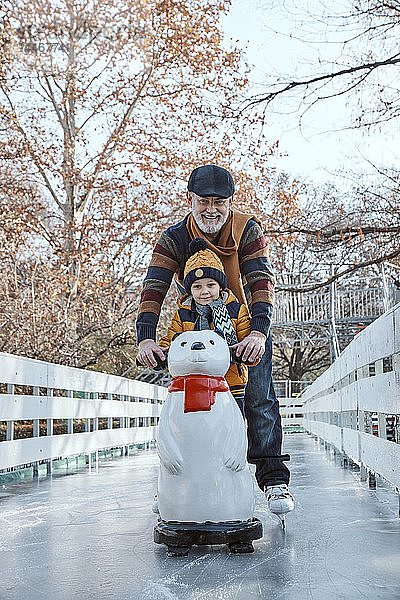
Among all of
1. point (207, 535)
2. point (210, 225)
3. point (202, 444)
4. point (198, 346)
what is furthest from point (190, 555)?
point (210, 225)

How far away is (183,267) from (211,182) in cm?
45

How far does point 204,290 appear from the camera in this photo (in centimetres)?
296

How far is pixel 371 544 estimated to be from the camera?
105 inches

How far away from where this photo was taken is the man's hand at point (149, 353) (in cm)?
298

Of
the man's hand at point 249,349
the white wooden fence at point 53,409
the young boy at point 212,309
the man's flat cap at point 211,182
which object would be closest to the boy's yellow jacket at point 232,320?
the young boy at point 212,309

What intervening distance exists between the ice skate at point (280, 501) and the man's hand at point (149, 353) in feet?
2.62

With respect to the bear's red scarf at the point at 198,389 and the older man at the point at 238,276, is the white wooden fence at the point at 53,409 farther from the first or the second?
the bear's red scarf at the point at 198,389

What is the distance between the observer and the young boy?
9.72 ft

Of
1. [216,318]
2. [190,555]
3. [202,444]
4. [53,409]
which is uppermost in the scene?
[216,318]

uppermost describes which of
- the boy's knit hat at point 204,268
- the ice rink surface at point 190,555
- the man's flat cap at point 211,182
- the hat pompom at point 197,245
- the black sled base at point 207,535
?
the man's flat cap at point 211,182

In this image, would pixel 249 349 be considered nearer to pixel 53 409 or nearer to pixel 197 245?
pixel 197 245

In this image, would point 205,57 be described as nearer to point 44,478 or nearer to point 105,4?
point 105,4

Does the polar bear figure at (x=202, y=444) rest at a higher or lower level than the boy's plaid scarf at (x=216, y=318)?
lower

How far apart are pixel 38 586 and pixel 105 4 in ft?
49.3
